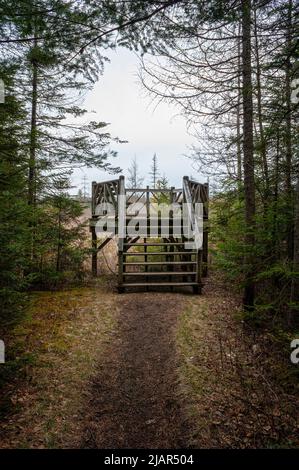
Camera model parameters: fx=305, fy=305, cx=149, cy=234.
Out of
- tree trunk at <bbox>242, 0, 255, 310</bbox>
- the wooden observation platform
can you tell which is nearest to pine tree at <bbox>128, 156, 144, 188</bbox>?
the wooden observation platform

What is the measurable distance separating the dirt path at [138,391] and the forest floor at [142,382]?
0.01 metres

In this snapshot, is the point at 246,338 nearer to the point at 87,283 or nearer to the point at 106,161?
the point at 87,283

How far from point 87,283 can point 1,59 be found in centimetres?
639

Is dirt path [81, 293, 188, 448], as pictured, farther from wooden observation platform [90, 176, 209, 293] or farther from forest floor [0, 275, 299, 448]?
wooden observation platform [90, 176, 209, 293]

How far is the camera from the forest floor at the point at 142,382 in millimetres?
3854

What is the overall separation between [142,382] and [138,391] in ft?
0.73

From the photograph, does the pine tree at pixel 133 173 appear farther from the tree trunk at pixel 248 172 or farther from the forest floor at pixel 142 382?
the forest floor at pixel 142 382

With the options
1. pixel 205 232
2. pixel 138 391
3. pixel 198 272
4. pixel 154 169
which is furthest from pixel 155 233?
pixel 154 169

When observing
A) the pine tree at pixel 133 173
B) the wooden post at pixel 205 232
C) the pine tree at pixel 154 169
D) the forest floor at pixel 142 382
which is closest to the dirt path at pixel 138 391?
the forest floor at pixel 142 382

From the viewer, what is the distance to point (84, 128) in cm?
927

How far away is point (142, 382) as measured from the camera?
4.95 m

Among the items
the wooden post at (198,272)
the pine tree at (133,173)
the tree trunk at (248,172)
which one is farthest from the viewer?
the pine tree at (133,173)
